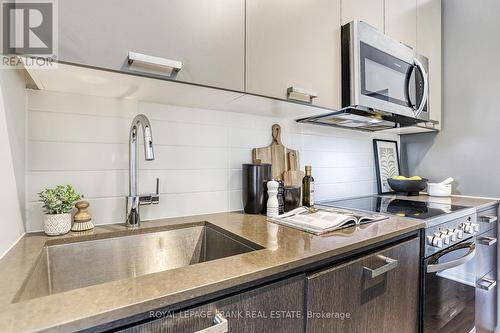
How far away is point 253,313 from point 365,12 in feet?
4.69

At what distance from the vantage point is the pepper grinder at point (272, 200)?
1.14 metres

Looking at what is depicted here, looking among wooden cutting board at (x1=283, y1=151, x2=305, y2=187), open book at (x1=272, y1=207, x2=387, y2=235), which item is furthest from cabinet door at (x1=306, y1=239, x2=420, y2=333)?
wooden cutting board at (x1=283, y1=151, x2=305, y2=187)

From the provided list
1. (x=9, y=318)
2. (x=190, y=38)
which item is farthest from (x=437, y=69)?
(x=9, y=318)

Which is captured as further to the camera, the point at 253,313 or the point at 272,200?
the point at 272,200

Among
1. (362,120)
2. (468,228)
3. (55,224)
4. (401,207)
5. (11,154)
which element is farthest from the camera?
(362,120)

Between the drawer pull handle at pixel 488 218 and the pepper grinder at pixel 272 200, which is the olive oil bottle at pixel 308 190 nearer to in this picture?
the pepper grinder at pixel 272 200

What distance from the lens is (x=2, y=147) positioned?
25.0 inches

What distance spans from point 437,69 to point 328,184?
1134mm

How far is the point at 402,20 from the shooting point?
60.4 inches

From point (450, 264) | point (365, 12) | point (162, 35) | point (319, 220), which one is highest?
point (365, 12)

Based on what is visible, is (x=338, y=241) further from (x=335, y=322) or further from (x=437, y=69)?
(x=437, y=69)

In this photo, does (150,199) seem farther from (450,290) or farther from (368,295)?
(450,290)

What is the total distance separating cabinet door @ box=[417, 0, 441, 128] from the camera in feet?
5.53

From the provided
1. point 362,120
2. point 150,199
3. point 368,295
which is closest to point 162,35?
point 150,199
